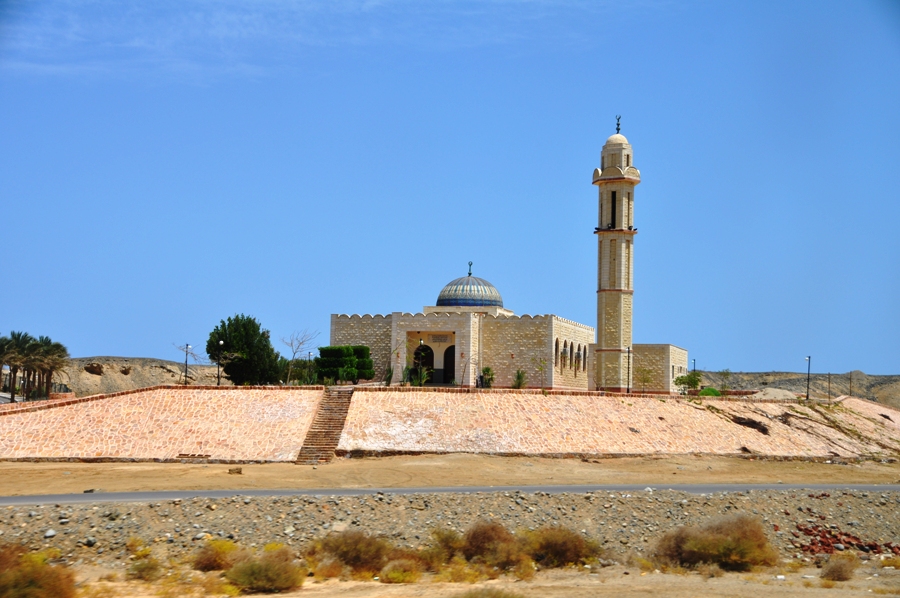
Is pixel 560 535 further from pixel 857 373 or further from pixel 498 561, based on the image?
pixel 857 373

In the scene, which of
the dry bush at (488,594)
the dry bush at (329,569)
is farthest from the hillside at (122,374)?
the dry bush at (488,594)

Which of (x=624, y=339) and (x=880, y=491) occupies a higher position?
(x=624, y=339)

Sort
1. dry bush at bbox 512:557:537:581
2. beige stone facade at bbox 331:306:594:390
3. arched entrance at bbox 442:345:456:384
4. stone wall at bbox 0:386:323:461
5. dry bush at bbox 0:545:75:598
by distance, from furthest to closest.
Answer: arched entrance at bbox 442:345:456:384
beige stone facade at bbox 331:306:594:390
stone wall at bbox 0:386:323:461
dry bush at bbox 512:557:537:581
dry bush at bbox 0:545:75:598

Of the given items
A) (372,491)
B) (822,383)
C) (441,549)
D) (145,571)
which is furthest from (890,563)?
(822,383)

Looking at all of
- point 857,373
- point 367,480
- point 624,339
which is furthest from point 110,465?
point 857,373

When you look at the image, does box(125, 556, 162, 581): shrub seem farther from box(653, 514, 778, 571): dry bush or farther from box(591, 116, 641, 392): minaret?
box(591, 116, 641, 392): minaret

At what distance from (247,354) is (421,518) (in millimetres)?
28433

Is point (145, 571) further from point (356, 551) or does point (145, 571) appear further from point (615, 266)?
point (615, 266)

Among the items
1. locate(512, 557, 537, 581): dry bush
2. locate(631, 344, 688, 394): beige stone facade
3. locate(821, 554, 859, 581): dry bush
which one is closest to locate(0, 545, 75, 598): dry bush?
locate(512, 557, 537, 581): dry bush

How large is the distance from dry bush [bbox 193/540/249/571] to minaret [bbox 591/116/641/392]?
29.3 m

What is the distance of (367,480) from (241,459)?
16.2 ft

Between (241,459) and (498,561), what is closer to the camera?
(498,561)

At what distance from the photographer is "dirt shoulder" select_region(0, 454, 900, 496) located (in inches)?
1006

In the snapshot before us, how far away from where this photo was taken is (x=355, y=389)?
3538 cm
